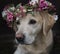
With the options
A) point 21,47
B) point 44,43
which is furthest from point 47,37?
point 21,47

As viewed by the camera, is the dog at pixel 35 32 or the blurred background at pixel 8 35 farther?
the blurred background at pixel 8 35

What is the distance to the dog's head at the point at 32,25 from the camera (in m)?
3.36

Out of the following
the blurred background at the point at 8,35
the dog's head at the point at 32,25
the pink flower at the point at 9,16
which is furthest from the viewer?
the blurred background at the point at 8,35

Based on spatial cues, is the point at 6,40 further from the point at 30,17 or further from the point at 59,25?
the point at 30,17

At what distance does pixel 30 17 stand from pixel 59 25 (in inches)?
34.5

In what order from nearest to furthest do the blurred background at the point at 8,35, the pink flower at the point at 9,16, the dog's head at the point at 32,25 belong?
the dog's head at the point at 32,25 → the pink flower at the point at 9,16 → the blurred background at the point at 8,35

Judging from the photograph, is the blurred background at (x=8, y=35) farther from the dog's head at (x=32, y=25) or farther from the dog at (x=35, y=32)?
the dog's head at (x=32, y=25)

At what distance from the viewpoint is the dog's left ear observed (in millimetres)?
3492

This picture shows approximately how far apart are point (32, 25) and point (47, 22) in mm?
179

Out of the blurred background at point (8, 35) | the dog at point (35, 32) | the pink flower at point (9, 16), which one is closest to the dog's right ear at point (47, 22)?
the dog at point (35, 32)

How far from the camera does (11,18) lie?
349 cm

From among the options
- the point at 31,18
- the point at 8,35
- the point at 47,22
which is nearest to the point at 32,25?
the point at 31,18

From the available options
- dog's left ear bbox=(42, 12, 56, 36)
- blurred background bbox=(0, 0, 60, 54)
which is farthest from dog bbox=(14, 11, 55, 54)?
blurred background bbox=(0, 0, 60, 54)

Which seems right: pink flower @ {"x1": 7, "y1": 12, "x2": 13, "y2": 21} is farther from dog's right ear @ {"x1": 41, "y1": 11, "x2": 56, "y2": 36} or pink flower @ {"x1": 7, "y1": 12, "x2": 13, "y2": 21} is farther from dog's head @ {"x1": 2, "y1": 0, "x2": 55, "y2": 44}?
dog's right ear @ {"x1": 41, "y1": 11, "x2": 56, "y2": 36}
